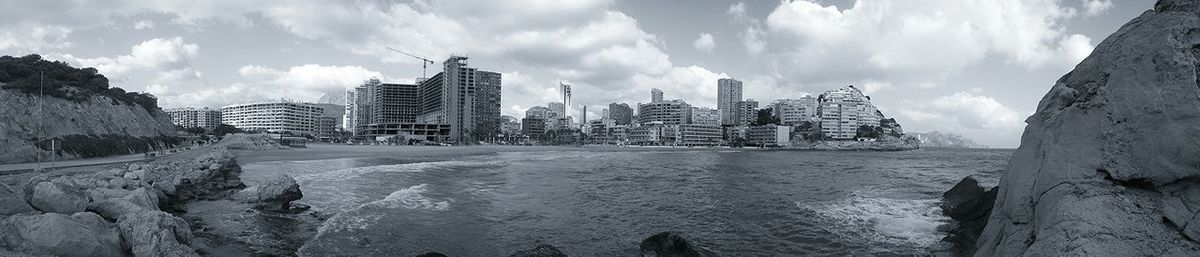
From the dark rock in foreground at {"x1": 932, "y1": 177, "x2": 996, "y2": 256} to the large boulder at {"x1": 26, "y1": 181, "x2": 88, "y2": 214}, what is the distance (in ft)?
68.6

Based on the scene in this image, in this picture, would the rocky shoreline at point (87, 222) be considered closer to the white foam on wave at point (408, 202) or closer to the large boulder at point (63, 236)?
the large boulder at point (63, 236)

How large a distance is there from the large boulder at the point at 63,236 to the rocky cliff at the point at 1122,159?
49.6ft

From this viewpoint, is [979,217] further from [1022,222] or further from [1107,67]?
[1022,222]

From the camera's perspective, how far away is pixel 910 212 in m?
20.1

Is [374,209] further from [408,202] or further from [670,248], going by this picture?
[670,248]

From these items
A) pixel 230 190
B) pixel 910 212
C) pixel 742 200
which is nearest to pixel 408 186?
pixel 230 190

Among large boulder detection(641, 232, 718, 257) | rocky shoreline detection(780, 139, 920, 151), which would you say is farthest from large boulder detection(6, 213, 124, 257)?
rocky shoreline detection(780, 139, 920, 151)

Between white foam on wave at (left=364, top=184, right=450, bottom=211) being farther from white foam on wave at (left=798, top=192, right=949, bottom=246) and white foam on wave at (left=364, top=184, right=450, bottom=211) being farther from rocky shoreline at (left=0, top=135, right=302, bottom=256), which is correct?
white foam on wave at (left=798, top=192, right=949, bottom=246)

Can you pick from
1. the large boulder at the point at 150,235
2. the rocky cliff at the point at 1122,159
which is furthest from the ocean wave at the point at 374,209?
the rocky cliff at the point at 1122,159

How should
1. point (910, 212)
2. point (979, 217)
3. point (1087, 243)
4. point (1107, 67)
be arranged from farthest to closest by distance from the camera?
point (910, 212)
point (979, 217)
point (1107, 67)
point (1087, 243)

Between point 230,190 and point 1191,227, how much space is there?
1237 inches

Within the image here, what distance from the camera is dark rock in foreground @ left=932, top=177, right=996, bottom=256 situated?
1334cm

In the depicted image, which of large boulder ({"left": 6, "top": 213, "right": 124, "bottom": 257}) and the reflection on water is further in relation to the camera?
the reflection on water

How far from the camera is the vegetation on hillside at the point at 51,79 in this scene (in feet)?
131
